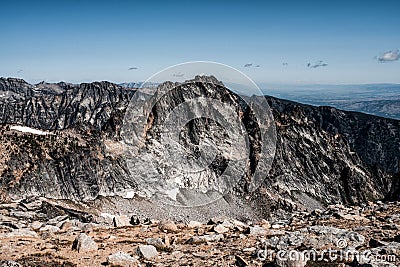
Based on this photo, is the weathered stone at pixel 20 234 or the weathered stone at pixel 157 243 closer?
the weathered stone at pixel 157 243

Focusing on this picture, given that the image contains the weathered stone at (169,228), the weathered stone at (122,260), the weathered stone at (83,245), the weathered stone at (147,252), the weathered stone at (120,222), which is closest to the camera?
the weathered stone at (122,260)

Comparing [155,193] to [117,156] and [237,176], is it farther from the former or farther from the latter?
[237,176]

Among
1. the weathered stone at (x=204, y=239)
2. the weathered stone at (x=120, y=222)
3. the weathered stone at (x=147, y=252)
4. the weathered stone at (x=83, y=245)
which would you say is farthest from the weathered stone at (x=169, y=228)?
the weathered stone at (x=83, y=245)

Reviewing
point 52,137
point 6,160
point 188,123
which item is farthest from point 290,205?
point 6,160

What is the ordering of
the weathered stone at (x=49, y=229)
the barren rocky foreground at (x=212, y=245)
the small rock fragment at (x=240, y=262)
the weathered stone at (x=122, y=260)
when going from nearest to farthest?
the small rock fragment at (x=240, y=262) < the barren rocky foreground at (x=212, y=245) < the weathered stone at (x=122, y=260) < the weathered stone at (x=49, y=229)

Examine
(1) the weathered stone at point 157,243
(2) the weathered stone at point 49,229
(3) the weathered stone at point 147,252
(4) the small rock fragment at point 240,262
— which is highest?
(4) the small rock fragment at point 240,262

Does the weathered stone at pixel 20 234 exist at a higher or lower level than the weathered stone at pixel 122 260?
lower
